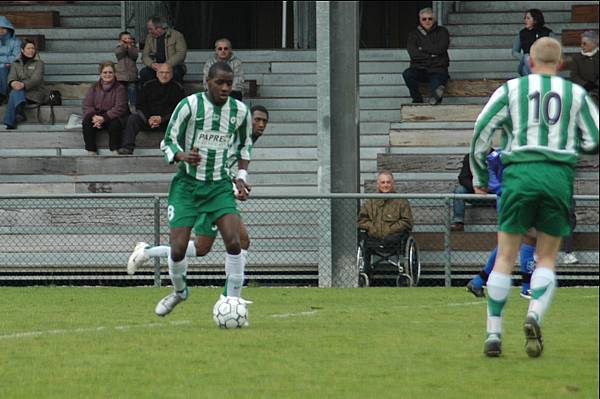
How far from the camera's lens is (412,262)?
1683 cm

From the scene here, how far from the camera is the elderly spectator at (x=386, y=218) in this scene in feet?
55.3

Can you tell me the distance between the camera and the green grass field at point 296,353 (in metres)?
8.19

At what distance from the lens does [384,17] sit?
24578mm

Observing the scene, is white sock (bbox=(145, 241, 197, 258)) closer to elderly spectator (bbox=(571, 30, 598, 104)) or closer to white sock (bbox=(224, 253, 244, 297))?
white sock (bbox=(224, 253, 244, 297))

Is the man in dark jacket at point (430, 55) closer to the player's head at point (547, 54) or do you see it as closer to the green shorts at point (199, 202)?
the green shorts at point (199, 202)

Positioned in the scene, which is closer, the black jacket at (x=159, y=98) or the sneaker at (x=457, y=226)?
the sneaker at (x=457, y=226)

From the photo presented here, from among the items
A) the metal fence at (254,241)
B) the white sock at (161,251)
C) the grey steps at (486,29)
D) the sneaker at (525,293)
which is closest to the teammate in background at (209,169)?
the white sock at (161,251)

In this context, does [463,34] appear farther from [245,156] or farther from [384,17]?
[245,156]

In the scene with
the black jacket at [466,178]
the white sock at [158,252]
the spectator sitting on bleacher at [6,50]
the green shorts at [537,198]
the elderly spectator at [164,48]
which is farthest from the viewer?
the spectator sitting on bleacher at [6,50]

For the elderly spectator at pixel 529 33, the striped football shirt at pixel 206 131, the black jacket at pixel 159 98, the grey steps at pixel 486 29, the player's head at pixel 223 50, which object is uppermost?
the grey steps at pixel 486 29

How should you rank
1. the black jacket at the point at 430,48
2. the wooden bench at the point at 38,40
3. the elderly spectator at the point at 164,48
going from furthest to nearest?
the wooden bench at the point at 38,40, the elderly spectator at the point at 164,48, the black jacket at the point at 430,48

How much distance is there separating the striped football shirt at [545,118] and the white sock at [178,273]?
3.37m

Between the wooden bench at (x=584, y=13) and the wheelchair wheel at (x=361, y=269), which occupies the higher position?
the wooden bench at (x=584, y=13)

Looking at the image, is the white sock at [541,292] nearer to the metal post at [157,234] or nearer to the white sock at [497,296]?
the white sock at [497,296]
